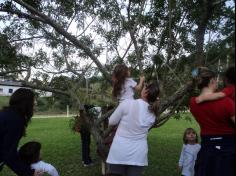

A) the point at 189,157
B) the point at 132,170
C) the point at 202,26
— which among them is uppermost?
the point at 202,26

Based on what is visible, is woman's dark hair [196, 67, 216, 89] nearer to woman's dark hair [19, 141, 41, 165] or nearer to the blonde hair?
the blonde hair

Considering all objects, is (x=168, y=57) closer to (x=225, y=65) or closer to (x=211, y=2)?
(x=211, y=2)

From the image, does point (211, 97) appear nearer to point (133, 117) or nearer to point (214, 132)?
point (214, 132)

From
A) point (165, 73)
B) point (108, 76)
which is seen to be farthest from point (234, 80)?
point (165, 73)

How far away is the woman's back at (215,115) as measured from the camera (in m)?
4.00

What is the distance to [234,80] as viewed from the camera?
339 cm

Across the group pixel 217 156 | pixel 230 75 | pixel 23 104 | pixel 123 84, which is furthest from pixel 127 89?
pixel 230 75

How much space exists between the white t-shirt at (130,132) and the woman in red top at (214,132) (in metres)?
0.72

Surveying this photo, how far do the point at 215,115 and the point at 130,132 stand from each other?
3.60 ft

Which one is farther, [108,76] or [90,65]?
[90,65]

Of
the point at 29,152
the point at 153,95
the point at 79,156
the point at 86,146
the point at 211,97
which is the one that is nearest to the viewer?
the point at 211,97

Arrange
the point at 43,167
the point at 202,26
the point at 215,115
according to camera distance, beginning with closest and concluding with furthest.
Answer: the point at 215,115
the point at 43,167
the point at 202,26

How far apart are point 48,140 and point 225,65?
15634mm

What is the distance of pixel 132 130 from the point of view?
198 inches
